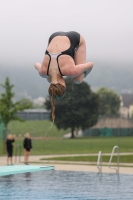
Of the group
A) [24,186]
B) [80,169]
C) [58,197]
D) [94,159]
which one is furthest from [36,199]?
[94,159]

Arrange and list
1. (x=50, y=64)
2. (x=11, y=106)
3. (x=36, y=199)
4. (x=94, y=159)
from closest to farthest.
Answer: (x=50, y=64)
(x=36, y=199)
(x=94, y=159)
(x=11, y=106)

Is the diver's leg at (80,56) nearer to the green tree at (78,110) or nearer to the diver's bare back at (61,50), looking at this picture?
the diver's bare back at (61,50)

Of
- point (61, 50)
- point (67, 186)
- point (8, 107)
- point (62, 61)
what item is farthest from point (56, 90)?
point (8, 107)

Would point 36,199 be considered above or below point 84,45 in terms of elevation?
below

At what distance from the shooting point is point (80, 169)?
3067 centimetres

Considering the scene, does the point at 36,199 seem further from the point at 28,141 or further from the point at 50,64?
the point at 28,141

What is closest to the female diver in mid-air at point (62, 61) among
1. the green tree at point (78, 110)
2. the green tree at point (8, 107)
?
the green tree at point (8, 107)

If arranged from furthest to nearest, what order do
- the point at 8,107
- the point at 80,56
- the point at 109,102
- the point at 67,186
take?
the point at 109,102 → the point at 8,107 → the point at 67,186 → the point at 80,56

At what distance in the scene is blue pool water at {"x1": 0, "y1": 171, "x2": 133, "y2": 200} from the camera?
19453mm

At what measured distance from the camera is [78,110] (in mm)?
118812

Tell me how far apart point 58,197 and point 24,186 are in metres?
3.58

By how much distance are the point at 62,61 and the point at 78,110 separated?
106 meters

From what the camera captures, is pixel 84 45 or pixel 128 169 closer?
pixel 84 45

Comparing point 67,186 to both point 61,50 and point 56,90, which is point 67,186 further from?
point 61,50
